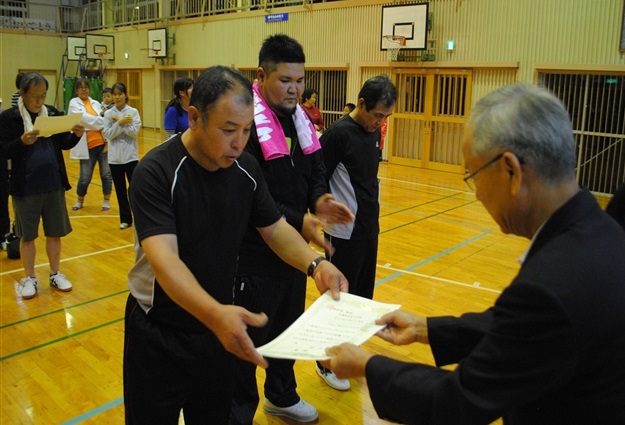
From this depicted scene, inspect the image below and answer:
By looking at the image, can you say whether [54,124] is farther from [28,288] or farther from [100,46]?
[100,46]

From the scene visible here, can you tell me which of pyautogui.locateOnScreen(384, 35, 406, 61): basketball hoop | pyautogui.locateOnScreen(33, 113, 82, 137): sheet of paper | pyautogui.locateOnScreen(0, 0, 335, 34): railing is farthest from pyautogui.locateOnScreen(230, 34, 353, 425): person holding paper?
pyautogui.locateOnScreen(0, 0, 335, 34): railing

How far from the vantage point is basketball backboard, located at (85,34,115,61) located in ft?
77.4

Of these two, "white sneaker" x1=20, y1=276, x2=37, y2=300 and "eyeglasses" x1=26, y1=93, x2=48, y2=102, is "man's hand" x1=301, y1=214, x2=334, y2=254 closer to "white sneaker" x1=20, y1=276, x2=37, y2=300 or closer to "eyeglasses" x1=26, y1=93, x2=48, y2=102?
"eyeglasses" x1=26, y1=93, x2=48, y2=102

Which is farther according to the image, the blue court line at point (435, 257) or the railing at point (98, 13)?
the railing at point (98, 13)

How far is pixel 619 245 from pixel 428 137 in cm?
1264

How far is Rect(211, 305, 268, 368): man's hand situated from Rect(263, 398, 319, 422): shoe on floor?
179 cm

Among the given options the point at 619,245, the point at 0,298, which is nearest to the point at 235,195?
the point at 619,245

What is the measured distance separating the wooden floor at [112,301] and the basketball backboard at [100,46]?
1612 centimetres

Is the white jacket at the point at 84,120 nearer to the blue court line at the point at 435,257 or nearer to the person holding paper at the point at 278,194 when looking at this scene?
the blue court line at the point at 435,257

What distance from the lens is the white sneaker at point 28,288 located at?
507 centimetres

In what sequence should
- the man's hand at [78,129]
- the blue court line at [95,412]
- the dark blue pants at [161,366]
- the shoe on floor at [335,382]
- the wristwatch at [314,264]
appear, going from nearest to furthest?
the dark blue pants at [161,366]
the wristwatch at [314,264]
the blue court line at [95,412]
the shoe on floor at [335,382]
the man's hand at [78,129]

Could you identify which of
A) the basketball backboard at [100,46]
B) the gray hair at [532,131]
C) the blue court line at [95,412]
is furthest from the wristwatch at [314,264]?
the basketball backboard at [100,46]

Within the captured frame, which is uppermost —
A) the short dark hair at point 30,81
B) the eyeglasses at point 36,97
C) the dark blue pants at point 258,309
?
the short dark hair at point 30,81

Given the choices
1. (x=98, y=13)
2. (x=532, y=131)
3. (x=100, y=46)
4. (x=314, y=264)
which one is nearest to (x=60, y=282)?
(x=314, y=264)
